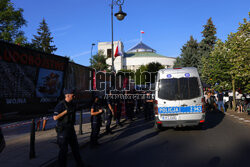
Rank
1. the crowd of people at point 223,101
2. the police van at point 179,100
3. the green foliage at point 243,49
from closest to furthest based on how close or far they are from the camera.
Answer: the police van at point 179,100, the green foliage at point 243,49, the crowd of people at point 223,101

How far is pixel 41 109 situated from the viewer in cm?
637

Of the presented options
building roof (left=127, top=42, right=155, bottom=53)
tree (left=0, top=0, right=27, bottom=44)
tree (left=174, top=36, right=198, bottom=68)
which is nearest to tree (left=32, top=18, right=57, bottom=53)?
tree (left=0, top=0, right=27, bottom=44)

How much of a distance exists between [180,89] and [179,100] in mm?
418

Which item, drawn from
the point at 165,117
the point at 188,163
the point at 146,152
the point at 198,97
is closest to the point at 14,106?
the point at 146,152

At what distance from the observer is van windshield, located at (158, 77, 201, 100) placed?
848 cm

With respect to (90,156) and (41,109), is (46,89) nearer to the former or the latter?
(41,109)

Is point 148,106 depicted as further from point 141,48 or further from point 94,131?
point 141,48

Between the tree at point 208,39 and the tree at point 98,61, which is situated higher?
the tree at point 208,39

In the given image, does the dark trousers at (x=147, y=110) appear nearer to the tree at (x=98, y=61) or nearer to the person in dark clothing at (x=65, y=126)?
the person in dark clothing at (x=65, y=126)

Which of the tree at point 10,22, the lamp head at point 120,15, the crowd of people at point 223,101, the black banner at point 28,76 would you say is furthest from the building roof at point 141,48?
the black banner at point 28,76

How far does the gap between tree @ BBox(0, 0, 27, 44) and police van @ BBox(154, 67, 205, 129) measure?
21.7 m

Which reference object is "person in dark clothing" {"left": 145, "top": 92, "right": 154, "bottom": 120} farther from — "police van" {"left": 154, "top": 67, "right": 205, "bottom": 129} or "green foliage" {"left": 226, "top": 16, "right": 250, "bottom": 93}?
"green foliage" {"left": 226, "top": 16, "right": 250, "bottom": 93}

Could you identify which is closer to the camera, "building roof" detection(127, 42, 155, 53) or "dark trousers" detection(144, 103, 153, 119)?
"dark trousers" detection(144, 103, 153, 119)

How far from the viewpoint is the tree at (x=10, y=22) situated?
25547mm
